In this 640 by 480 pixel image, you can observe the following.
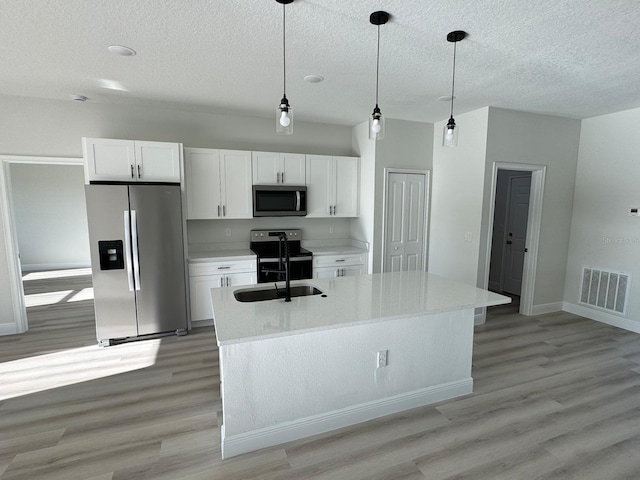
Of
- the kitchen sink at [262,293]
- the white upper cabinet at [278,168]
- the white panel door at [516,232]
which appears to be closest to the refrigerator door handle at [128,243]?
the white upper cabinet at [278,168]

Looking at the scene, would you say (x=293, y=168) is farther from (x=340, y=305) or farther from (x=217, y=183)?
(x=340, y=305)

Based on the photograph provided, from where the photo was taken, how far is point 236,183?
13.7 ft

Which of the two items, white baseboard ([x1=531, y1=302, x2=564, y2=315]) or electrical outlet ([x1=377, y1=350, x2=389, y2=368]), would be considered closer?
electrical outlet ([x1=377, y1=350, x2=389, y2=368])

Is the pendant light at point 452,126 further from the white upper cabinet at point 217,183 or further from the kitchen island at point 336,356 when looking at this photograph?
the white upper cabinet at point 217,183

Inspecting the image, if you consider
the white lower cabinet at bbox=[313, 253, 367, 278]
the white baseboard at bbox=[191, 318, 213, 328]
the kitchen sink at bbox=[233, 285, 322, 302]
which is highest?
the kitchen sink at bbox=[233, 285, 322, 302]

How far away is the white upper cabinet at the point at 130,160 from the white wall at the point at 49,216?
500 cm

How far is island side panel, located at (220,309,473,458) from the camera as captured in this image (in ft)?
6.62

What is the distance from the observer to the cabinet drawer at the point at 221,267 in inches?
154

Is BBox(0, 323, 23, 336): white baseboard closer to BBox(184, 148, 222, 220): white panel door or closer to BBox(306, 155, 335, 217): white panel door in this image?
BBox(184, 148, 222, 220): white panel door

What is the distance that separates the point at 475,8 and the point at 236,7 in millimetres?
1379

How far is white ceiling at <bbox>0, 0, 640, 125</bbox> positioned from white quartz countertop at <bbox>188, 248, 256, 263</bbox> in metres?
1.80

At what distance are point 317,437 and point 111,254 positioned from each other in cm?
278

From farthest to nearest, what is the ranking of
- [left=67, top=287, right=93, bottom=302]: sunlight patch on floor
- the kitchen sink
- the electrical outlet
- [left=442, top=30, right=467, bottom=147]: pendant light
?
[left=67, top=287, right=93, bottom=302]: sunlight patch on floor → the kitchen sink → the electrical outlet → [left=442, top=30, right=467, bottom=147]: pendant light

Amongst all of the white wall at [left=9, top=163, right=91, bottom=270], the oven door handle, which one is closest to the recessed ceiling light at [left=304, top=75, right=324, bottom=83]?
the oven door handle
